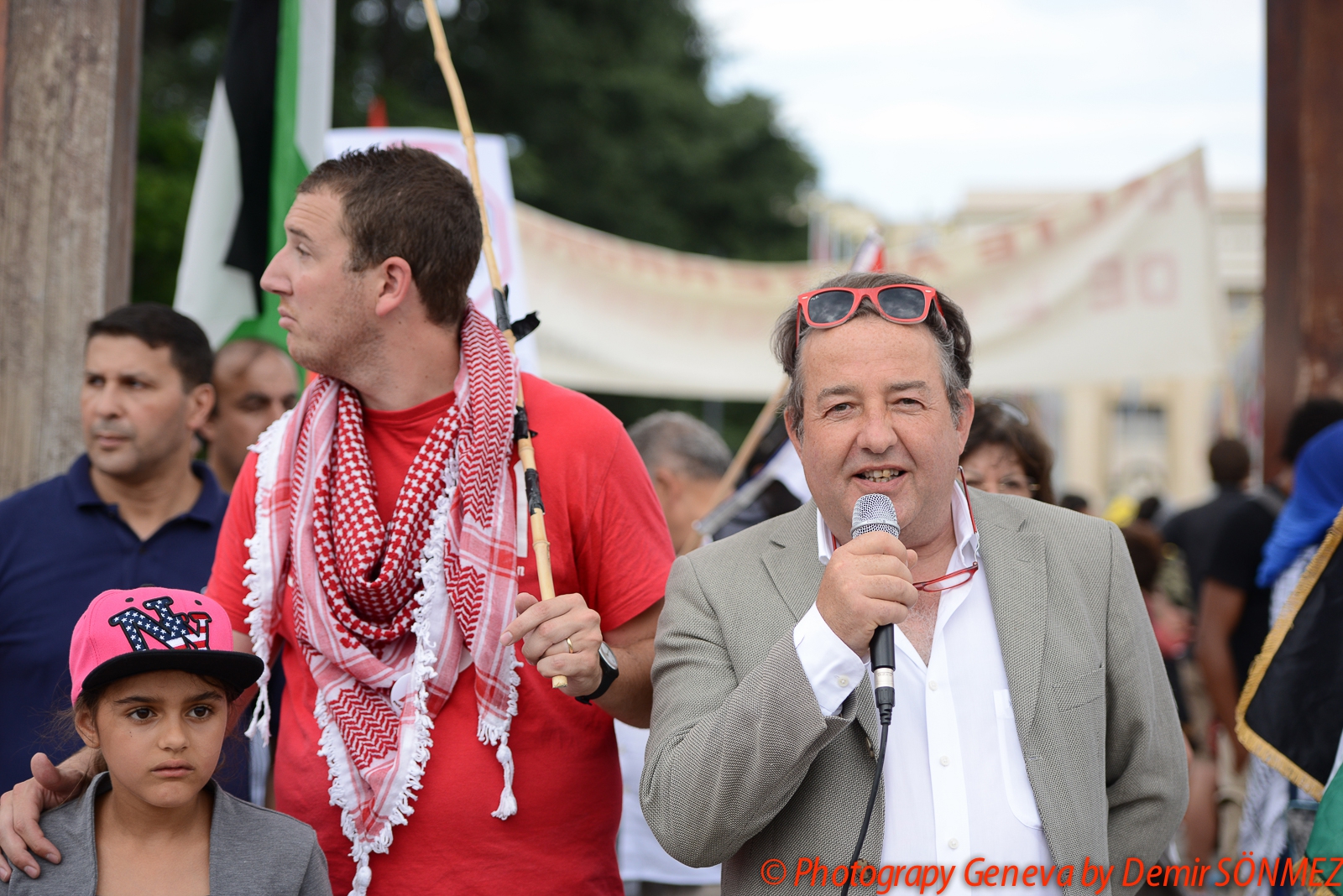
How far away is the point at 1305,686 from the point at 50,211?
3655 millimetres

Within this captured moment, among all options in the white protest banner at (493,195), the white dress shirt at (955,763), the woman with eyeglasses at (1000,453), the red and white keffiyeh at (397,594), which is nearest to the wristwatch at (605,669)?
the red and white keffiyeh at (397,594)

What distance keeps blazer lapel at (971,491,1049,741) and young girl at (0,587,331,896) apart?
129 cm

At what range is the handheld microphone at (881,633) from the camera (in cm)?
192

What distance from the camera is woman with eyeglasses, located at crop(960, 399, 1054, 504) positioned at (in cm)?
333

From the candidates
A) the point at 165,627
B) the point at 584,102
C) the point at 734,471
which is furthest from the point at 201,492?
the point at 584,102

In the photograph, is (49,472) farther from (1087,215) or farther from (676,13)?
(676,13)

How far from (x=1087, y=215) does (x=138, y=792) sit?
19.8 feet

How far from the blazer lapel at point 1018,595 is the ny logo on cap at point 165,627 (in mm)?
1416

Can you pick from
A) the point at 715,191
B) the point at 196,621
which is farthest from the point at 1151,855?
the point at 715,191

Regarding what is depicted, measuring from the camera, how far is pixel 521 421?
2.53 metres

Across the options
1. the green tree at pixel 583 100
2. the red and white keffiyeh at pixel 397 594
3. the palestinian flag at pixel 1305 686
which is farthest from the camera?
the green tree at pixel 583 100

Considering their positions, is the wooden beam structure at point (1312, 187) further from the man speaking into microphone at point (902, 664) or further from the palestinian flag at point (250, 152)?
the palestinian flag at point (250, 152)

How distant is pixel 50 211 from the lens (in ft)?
12.7

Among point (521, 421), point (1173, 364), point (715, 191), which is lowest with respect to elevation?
point (521, 421)
